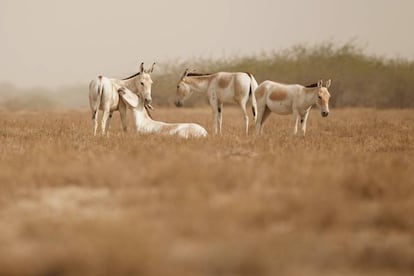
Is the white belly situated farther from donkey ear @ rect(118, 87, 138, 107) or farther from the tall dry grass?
the tall dry grass

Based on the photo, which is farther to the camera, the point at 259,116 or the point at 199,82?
the point at 199,82

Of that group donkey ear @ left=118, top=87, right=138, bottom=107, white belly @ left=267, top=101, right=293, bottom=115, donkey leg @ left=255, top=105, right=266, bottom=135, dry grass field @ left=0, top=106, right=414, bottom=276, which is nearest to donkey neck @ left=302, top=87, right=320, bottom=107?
white belly @ left=267, top=101, right=293, bottom=115

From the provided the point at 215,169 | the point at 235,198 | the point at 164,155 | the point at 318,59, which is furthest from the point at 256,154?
the point at 318,59

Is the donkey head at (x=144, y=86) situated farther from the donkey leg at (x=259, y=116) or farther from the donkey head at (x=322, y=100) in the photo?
the donkey head at (x=322, y=100)

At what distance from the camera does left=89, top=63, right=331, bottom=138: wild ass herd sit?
13893 millimetres

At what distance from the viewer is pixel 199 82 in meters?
16.3

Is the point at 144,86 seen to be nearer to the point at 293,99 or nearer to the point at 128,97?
the point at 128,97

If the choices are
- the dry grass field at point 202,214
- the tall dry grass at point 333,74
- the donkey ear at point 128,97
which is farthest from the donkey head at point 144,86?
the tall dry grass at point 333,74

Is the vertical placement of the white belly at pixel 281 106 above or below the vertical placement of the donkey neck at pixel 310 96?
below

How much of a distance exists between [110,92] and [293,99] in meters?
4.34

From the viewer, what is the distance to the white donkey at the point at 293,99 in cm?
1391

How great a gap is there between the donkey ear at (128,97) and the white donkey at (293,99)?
10.5 ft

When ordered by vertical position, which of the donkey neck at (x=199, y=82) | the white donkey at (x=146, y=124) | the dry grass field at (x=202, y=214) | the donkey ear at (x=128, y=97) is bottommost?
the dry grass field at (x=202, y=214)

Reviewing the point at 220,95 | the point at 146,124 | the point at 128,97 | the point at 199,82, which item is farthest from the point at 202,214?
the point at 199,82
